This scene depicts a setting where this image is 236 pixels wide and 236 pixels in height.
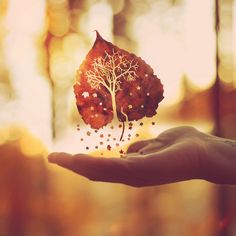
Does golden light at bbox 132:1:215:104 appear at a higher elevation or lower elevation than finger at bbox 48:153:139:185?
higher

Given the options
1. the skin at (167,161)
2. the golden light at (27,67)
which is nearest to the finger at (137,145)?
the skin at (167,161)

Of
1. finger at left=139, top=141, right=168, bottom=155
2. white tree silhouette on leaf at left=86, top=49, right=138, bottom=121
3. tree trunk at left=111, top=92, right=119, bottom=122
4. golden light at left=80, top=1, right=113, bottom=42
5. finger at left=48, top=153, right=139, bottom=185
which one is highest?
golden light at left=80, top=1, right=113, bottom=42

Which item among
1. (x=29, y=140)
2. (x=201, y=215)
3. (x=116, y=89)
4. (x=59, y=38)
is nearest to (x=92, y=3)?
(x=59, y=38)

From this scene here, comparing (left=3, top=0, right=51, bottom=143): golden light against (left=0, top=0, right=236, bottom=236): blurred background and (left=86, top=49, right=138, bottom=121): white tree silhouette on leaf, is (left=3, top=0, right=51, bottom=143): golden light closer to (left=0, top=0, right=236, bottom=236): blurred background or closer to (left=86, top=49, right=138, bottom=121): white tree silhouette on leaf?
(left=0, top=0, right=236, bottom=236): blurred background

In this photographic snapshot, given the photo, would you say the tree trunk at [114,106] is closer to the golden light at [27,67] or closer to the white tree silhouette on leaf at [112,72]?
the white tree silhouette on leaf at [112,72]

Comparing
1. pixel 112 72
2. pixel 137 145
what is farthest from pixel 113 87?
pixel 137 145

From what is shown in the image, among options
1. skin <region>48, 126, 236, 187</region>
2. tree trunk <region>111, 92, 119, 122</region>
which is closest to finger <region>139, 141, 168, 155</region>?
skin <region>48, 126, 236, 187</region>

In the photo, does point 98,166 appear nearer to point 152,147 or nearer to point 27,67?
point 152,147
